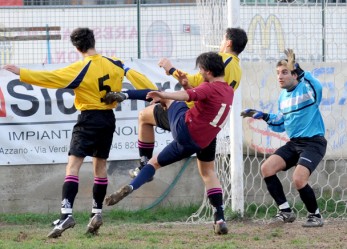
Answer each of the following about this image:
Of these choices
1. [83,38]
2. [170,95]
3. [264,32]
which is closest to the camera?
[170,95]

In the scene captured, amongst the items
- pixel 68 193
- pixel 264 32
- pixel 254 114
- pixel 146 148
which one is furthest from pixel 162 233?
pixel 264 32

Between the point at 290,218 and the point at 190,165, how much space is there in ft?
7.82

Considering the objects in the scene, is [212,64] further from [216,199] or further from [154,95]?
[216,199]

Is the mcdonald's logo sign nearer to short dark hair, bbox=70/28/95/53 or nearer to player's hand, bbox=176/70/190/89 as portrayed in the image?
player's hand, bbox=176/70/190/89

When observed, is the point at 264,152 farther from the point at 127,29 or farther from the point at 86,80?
the point at 86,80

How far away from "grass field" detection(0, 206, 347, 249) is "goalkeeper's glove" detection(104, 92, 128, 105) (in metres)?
1.42

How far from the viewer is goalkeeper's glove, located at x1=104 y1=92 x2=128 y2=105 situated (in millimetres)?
8984

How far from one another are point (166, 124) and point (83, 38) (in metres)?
1.24

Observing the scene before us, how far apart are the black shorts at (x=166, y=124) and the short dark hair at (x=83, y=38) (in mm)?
965

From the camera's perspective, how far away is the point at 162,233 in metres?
9.75

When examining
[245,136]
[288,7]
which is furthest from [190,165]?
[288,7]

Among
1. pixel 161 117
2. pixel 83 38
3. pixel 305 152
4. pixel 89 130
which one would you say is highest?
pixel 83 38

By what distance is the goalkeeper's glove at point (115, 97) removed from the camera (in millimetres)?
8984

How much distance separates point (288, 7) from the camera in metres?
11.8
